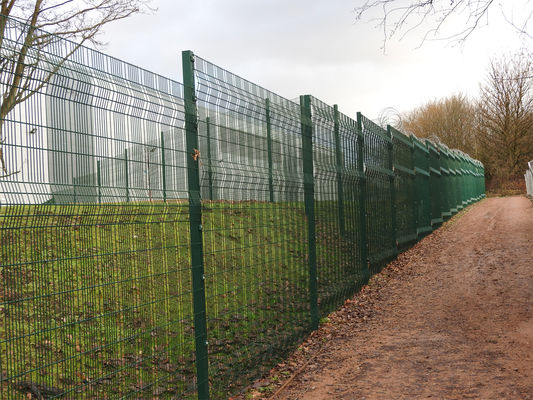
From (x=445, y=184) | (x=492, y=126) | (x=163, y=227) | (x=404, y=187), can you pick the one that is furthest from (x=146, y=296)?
(x=492, y=126)

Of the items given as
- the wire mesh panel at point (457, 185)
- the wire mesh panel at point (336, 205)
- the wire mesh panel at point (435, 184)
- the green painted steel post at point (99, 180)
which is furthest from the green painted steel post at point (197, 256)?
the wire mesh panel at point (457, 185)

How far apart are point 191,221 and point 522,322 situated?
427cm

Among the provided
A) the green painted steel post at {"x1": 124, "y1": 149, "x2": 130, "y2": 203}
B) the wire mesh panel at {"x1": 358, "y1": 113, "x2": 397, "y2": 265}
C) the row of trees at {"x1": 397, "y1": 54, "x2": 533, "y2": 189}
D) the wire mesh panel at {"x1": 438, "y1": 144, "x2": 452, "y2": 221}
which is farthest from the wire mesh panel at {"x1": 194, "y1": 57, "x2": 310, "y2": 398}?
the row of trees at {"x1": 397, "y1": 54, "x2": 533, "y2": 189}

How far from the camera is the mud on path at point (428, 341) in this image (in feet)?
15.1

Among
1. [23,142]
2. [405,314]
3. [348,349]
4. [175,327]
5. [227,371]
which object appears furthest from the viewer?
[405,314]

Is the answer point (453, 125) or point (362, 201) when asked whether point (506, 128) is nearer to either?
point (453, 125)

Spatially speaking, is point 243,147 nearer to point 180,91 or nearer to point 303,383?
point 180,91

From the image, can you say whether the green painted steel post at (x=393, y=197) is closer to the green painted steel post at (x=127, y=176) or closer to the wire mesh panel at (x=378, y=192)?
the wire mesh panel at (x=378, y=192)

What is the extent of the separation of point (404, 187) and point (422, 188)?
8.44 feet

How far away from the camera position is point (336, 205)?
7.21 m

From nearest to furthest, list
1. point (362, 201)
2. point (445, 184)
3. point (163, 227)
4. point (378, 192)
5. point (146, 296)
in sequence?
point (146, 296)
point (163, 227)
point (362, 201)
point (378, 192)
point (445, 184)

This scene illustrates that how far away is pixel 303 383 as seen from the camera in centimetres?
494

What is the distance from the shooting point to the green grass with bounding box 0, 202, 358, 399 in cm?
289

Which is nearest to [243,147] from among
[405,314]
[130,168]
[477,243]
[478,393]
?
[130,168]
